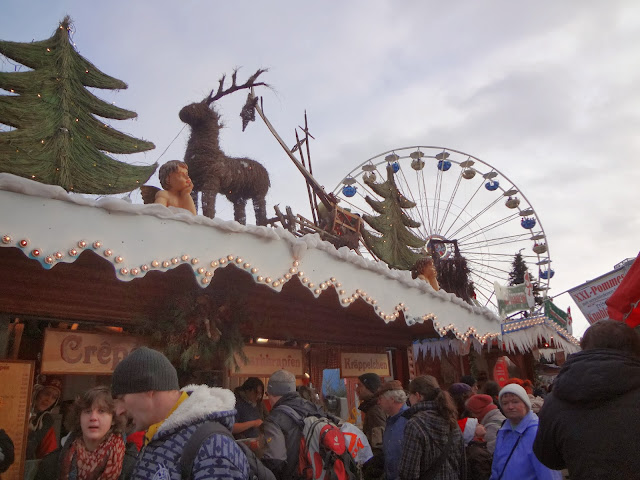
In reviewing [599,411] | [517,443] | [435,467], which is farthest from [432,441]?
[599,411]

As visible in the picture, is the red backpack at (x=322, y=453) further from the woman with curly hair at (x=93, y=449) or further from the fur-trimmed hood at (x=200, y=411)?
the fur-trimmed hood at (x=200, y=411)

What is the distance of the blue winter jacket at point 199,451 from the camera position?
1.65 metres

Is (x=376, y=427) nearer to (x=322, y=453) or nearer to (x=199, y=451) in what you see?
(x=322, y=453)

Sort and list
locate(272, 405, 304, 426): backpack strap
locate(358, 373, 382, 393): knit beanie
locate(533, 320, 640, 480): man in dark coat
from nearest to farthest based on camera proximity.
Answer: locate(533, 320, 640, 480): man in dark coat, locate(272, 405, 304, 426): backpack strap, locate(358, 373, 382, 393): knit beanie

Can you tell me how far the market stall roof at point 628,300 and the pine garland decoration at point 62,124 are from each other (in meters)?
5.21

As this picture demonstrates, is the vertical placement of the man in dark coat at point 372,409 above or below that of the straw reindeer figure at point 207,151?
below

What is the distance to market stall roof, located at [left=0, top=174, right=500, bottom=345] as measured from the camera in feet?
9.73

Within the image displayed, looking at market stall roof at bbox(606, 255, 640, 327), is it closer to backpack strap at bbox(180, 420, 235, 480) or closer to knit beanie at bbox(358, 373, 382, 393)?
backpack strap at bbox(180, 420, 235, 480)

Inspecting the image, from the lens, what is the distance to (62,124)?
5422 mm

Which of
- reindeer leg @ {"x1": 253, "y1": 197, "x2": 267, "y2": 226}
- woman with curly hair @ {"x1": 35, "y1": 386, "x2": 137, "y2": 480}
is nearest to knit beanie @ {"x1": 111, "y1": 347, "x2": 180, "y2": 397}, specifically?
woman with curly hair @ {"x1": 35, "y1": 386, "x2": 137, "y2": 480}

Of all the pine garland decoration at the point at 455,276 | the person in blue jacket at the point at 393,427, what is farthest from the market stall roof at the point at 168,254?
the pine garland decoration at the point at 455,276

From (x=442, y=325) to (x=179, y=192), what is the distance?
12.5ft

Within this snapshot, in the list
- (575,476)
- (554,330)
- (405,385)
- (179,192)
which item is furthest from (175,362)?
(554,330)

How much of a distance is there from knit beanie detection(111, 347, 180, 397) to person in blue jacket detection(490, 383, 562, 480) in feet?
7.53
